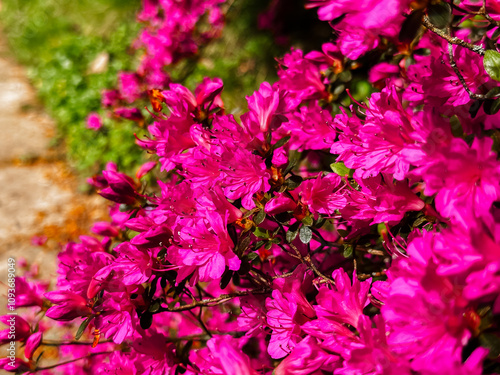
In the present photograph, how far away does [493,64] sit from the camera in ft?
2.55

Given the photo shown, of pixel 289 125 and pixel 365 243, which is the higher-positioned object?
pixel 289 125

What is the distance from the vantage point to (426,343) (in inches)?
24.0

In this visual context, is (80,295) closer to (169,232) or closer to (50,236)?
(169,232)

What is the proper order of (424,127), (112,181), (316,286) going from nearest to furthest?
(424,127) < (316,286) < (112,181)

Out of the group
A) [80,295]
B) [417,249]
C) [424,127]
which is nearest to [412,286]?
[417,249]

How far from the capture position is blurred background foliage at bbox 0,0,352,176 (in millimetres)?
3941

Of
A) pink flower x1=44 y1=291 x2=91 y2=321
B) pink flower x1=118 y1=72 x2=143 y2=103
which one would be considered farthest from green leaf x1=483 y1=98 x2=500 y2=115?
pink flower x1=118 y1=72 x2=143 y2=103

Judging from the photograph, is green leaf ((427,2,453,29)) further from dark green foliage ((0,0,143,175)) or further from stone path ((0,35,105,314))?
dark green foliage ((0,0,143,175))

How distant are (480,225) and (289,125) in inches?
23.7

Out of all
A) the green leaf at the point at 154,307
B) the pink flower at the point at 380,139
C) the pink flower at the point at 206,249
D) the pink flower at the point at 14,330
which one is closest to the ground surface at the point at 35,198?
the pink flower at the point at 14,330

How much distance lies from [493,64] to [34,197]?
3993 mm

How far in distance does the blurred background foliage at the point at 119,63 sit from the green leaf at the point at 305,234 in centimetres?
239

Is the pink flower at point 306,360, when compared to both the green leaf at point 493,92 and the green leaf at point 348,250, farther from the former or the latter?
the green leaf at point 493,92

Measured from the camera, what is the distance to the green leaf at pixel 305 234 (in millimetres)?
920
